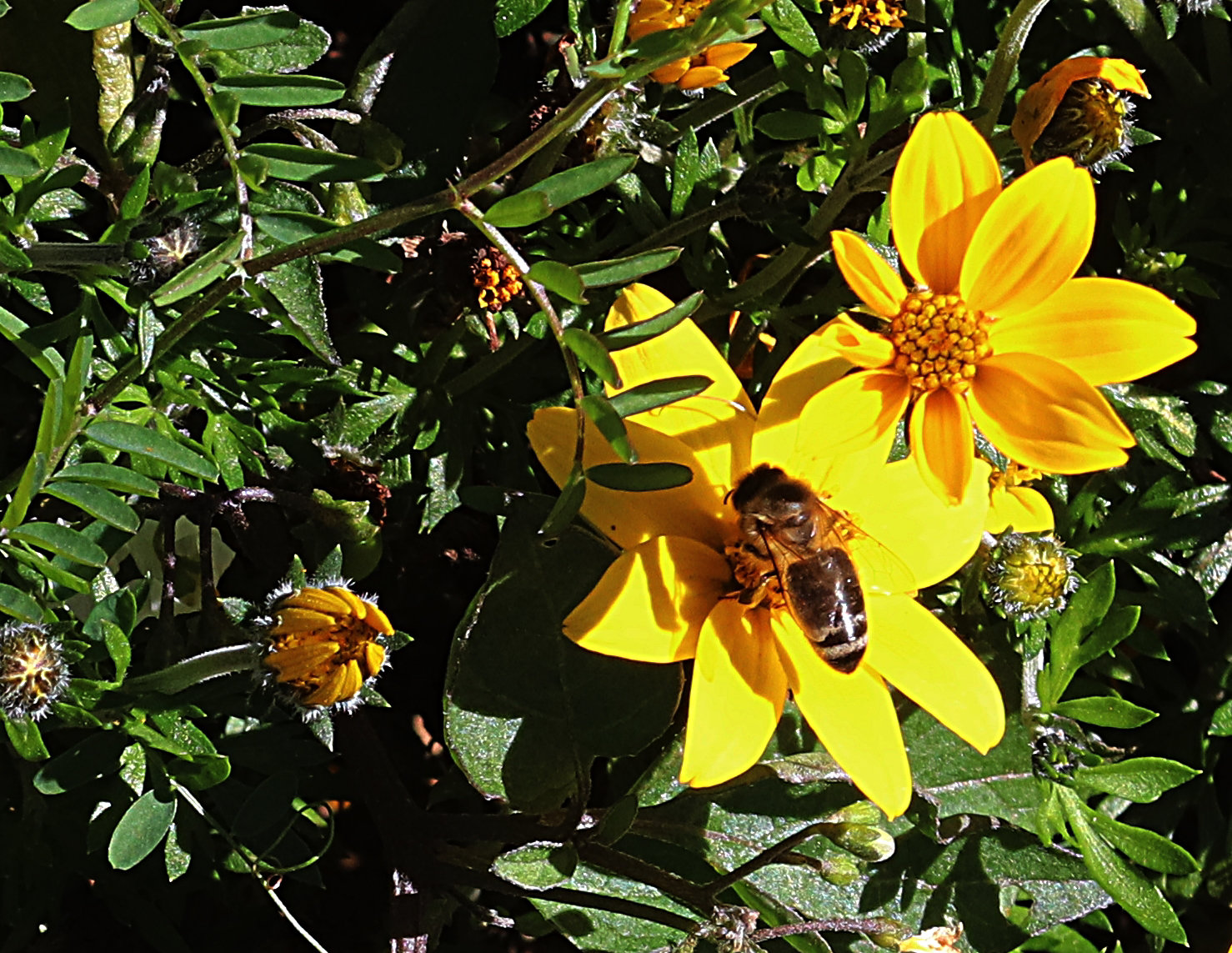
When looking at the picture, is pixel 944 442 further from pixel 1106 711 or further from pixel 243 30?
pixel 243 30

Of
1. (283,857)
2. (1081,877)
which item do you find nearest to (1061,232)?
(1081,877)

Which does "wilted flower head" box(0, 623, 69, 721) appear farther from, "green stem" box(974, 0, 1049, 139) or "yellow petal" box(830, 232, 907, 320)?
"green stem" box(974, 0, 1049, 139)

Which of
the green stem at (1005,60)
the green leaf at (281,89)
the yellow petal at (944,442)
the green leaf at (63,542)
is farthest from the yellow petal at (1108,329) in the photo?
the green leaf at (63,542)

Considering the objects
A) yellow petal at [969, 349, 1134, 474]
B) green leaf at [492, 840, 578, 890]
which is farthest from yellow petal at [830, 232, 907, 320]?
green leaf at [492, 840, 578, 890]

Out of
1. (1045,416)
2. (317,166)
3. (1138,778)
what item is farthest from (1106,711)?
(317,166)

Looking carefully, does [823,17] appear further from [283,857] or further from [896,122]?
[283,857]

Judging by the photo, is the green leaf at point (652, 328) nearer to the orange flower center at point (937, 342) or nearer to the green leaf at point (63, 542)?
the orange flower center at point (937, 342)
